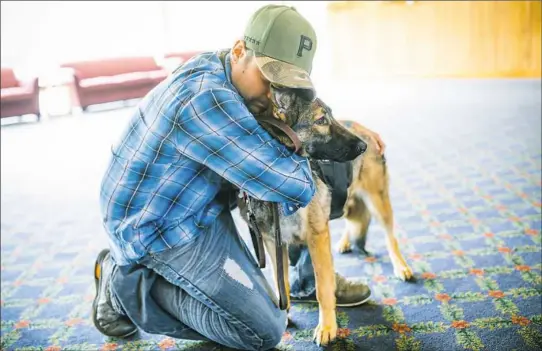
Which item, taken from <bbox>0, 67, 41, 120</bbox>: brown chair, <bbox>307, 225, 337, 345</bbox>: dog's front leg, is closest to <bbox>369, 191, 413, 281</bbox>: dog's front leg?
<bbox>307, 225, 337, 345</bbox>: dog's front leg

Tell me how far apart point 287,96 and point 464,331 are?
1114mm

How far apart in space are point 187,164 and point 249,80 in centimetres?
34

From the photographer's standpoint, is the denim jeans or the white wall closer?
the denim jeans

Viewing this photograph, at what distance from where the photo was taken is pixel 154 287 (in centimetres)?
180

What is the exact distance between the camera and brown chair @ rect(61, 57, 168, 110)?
28.4 feet

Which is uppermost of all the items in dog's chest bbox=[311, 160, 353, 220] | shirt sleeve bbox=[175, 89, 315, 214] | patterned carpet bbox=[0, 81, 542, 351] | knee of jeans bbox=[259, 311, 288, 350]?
shirt sleeve bbox=[175, 89, 315, 214]

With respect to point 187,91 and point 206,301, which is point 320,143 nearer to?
point 187,91

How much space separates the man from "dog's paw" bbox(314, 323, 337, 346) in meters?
0.16

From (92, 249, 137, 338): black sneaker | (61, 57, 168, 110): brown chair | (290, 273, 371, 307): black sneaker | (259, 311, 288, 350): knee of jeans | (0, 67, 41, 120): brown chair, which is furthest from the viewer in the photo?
(61, 57, 168, 110): brown chair

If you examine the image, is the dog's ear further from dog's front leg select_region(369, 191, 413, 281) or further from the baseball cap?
dog's front leg select_region(369, 191, 413, 281)

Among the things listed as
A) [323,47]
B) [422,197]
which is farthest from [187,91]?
[323,47]

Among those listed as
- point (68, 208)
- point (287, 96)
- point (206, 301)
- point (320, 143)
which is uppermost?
point (287, 96)

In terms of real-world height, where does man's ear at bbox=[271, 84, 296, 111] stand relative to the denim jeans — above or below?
above

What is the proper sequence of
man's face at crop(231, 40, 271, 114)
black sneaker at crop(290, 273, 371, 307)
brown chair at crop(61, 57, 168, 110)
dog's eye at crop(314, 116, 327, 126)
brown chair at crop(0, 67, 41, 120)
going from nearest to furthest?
man's face at crop(231, 40, 271, 114)
dog's eye at crop(314, 116, 327, 126)
black sneaker at crop(290, 273, 371, 307)
brown chair at crop(0, 67, 41, 120)
brown chair at crop(61, 57, 168, 110)
